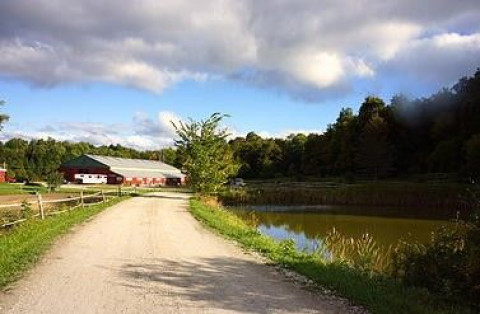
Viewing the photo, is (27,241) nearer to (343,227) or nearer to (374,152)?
(343,227)

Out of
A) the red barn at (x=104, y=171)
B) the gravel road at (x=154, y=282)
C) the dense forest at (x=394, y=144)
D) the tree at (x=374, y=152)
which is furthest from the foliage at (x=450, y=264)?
the red barn at (x=104, y=171)

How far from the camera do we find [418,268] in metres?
11.8

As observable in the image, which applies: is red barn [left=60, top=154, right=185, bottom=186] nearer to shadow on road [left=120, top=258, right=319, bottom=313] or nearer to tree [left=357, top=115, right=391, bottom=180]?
tree [left=357, top=115, right=391, bottom=180]

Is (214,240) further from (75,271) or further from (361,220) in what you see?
(361,220)

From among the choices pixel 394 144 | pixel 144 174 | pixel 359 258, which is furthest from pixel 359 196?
pixel 144 174

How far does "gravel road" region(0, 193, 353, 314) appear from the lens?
9039mm

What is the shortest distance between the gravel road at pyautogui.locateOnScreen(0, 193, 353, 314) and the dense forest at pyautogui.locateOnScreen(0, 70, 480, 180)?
51.9m

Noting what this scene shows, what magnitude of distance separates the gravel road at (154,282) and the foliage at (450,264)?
2.35m

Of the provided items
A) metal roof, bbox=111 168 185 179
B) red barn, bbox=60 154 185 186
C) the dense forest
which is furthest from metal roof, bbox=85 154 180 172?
the dense forest

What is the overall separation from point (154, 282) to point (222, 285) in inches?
52.0

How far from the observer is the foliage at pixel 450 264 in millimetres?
9883

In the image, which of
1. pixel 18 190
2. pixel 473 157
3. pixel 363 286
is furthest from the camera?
pixel 473 157

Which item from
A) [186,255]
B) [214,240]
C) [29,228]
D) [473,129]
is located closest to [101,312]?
[186,255]

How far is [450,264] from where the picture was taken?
10.8 metres
